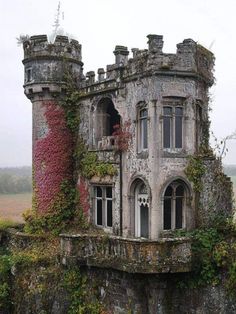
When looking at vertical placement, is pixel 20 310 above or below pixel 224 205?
below

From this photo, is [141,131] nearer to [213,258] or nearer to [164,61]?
[164,61]

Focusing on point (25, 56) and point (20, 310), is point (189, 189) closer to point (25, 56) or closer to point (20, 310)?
point (20, 310)

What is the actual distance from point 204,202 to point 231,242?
7.56ft

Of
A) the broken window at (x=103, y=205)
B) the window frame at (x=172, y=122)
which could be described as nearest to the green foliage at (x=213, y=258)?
the window frame at (x=172, y=122)

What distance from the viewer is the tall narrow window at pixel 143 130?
18.3m

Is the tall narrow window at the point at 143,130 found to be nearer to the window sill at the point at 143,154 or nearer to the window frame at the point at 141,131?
the window frame at the point at 141,131

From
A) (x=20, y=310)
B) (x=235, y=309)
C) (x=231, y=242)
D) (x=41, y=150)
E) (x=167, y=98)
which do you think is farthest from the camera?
(x=41, y=150)


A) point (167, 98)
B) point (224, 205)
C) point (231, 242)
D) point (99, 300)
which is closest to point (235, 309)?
point (231, 242)

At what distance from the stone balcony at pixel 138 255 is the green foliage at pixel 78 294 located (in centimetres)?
84

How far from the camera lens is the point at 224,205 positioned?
1853cm

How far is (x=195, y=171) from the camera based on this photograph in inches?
712

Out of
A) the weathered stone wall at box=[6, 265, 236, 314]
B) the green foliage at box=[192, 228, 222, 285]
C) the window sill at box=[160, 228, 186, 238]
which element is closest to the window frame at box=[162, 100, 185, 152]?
the window sill at box=[160, 228, 186, 238]

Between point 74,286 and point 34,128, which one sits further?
point 34,128

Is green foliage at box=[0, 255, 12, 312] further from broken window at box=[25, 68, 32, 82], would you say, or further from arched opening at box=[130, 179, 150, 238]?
broken window at box=[25, 68, 32, 82]
